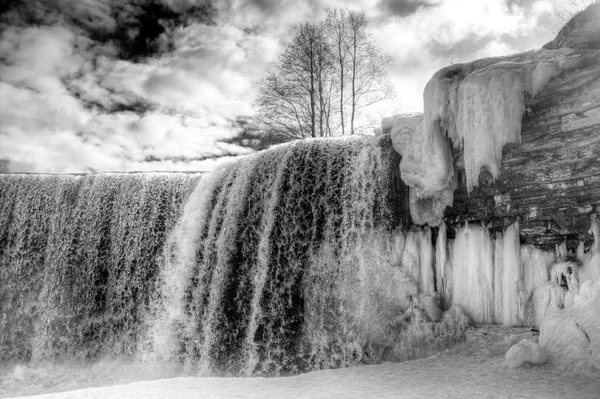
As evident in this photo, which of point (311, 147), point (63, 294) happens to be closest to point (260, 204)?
point (311, 147)

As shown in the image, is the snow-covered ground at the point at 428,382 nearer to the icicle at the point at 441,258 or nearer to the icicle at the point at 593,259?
the icicle at the point at 441,258

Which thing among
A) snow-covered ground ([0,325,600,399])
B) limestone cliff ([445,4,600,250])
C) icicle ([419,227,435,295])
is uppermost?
limestone cliff ([445,4,600,250])

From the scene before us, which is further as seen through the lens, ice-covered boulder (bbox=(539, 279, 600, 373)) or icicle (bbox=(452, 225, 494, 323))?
icicle (bbox=(452, 225, 494, 323))

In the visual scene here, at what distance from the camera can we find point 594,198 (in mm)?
5293

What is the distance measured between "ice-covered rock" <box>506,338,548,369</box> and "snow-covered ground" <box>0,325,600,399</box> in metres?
0.07

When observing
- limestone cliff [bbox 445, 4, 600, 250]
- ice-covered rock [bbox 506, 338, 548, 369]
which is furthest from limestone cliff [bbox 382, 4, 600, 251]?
ice-covered rock [bbox 506, 338, 548, 369]

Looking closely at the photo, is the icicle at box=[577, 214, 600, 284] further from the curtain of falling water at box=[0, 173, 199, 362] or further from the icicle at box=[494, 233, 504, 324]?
the curtain of falling water at box=[0, 173, 199, 362]

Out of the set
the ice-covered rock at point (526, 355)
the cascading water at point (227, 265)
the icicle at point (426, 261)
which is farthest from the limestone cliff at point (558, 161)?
the ice-covered rock at point (526, 355)

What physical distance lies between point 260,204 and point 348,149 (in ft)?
6.13

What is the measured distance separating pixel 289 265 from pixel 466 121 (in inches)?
139

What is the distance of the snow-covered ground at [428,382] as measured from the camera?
412cm

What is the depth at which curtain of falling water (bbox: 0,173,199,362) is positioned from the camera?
9.09 metres

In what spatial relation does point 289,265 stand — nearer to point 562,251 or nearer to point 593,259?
point 562,251

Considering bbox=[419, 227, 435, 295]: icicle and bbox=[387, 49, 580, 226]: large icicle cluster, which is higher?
bbox=[387, 49, 580, 226]: large icicle cluster
